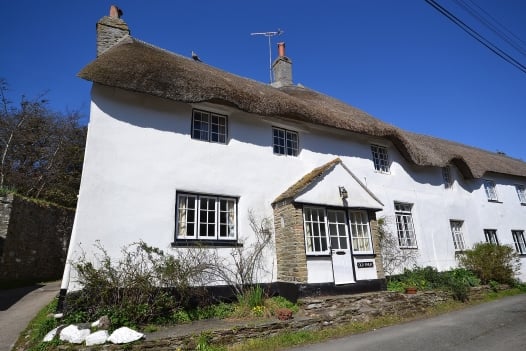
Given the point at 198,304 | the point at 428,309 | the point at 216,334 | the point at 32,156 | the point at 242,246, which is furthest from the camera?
the point at 32,156

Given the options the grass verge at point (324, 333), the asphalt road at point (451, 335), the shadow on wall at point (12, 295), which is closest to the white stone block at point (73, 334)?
the grass verge at point (324, 333)

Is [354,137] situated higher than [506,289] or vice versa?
[354,137]

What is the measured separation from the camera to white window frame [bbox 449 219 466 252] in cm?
1351

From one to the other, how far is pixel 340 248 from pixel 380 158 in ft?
17.8

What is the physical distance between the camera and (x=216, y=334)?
5609 mm

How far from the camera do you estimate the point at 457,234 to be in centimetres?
1378

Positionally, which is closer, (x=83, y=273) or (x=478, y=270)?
(x=83, y=273)

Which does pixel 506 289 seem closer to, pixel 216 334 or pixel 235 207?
pixel 235 207

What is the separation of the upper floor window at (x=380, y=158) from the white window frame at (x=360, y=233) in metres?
3.45

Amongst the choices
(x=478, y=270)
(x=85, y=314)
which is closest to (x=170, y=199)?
(x=85, y=314)

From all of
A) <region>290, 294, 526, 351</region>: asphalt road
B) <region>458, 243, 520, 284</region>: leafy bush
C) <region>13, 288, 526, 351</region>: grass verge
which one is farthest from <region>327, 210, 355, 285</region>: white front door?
<region>458, 243, 520, 284</region>: leafy bush

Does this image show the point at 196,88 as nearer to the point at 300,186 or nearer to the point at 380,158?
the point at 300,186

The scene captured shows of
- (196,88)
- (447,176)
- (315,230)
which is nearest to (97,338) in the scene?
(315,230)

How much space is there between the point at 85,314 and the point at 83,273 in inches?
30.8
